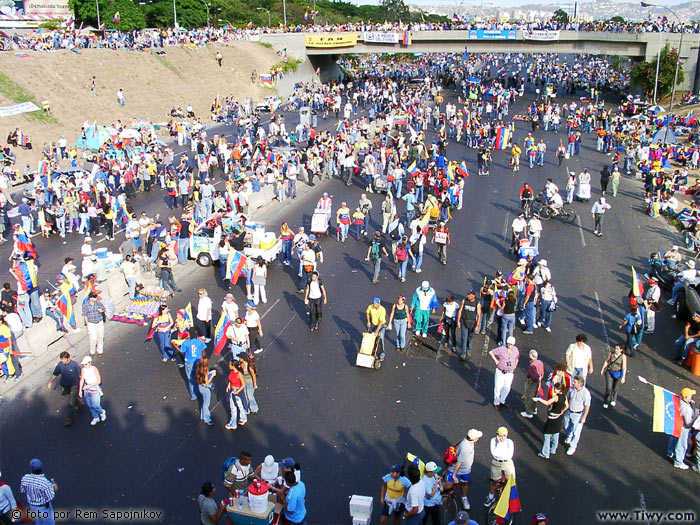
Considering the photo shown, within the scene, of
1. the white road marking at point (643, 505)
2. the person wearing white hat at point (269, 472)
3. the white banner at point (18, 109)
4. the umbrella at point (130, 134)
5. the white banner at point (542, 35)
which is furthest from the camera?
the white banner at point (542, 35)

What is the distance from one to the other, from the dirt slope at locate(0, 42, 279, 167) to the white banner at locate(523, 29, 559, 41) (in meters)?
24.7

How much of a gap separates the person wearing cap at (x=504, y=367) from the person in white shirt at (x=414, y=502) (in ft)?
11.4

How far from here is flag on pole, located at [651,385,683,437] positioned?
9.45 metres

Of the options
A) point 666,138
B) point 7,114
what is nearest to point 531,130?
point 666,138

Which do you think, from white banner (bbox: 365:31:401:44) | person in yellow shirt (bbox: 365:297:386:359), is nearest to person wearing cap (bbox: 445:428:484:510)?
person in yellow shirt (bbox: 365:297:386:359)

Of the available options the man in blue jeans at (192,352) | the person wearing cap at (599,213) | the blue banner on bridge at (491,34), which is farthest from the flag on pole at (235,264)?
the blue banner on bridge at (491,34)

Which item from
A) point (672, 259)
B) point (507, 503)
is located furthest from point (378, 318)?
point (672, 259)

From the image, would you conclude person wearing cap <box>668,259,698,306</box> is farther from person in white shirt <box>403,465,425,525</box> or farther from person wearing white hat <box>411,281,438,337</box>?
person in white shirt <box>403,465,425,525</box>

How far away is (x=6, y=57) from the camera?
3994cm

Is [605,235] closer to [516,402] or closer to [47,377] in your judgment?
[516,402]

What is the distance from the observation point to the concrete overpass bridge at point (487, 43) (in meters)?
54.4

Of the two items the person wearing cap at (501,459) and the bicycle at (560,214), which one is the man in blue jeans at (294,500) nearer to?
the person wearing cap at (501,459)

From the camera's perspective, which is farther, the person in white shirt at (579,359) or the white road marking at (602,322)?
the white road marking at (602,322)

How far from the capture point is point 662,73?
52.4 meters
